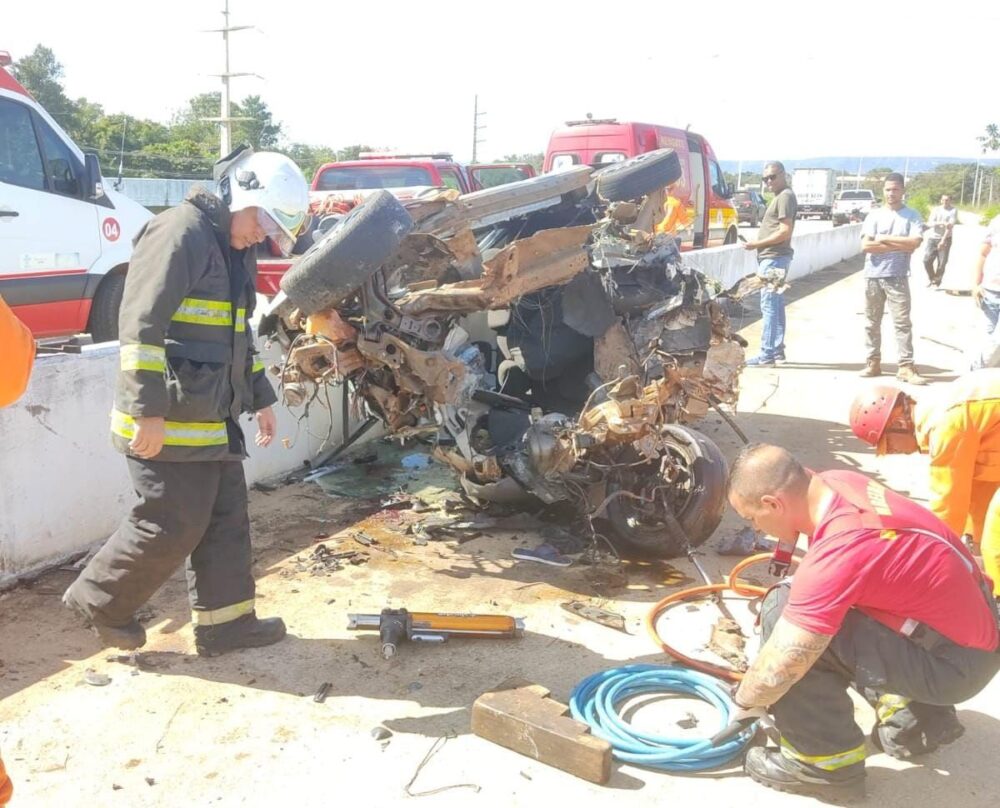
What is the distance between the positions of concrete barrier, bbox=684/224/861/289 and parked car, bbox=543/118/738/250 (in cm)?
49

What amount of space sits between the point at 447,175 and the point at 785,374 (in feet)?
14.5

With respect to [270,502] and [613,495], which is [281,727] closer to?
[613,495]

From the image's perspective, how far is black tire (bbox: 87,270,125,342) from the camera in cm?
733

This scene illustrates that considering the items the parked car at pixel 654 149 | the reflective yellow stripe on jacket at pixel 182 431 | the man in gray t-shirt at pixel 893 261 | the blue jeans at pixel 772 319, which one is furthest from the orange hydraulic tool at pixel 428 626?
the parked car at pixel 654 149

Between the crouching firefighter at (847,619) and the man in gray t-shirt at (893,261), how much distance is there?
6.37 metres

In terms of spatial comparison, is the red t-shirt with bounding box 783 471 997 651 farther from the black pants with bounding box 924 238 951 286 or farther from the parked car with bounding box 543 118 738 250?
the black pants with bounding box 924 238 951 286

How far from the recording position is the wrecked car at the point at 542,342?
3943 mm

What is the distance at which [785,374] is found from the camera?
363 inches

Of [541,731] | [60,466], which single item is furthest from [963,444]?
[60,466]

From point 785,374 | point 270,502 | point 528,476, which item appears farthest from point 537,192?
point 785,374

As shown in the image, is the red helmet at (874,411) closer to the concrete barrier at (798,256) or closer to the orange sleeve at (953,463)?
the orange sleeve at (953,463)

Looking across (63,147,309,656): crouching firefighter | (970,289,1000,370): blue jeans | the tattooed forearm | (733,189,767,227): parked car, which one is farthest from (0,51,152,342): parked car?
(733,189,767,227): parked car

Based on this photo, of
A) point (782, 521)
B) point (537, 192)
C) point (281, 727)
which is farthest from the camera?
point (537, 192)

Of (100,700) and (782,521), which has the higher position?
(782,521)
